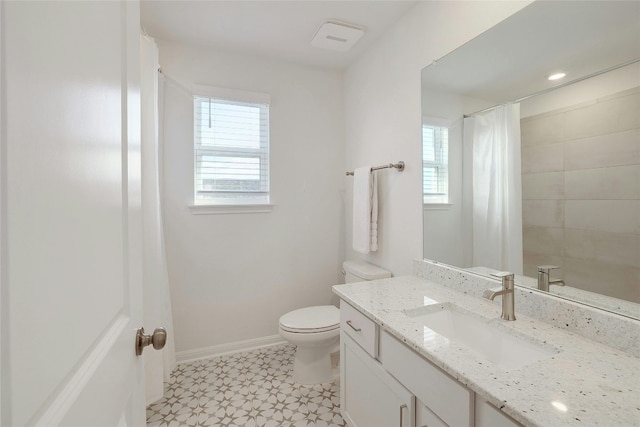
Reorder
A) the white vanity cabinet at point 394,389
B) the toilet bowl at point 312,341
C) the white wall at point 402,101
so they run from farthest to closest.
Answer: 1. the toilet bowl at point 312,341
2. the white wall at point 402,101
3. the white vanity cabinet at point 394,389

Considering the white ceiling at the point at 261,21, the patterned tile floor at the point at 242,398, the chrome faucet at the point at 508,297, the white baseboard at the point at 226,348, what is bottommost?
the patterned tile floor at the point at 242,398

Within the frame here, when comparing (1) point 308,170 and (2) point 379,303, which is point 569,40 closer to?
(2) point 379,303

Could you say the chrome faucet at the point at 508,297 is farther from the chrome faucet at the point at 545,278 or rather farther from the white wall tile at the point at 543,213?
the white wall tile at the point at 543,213

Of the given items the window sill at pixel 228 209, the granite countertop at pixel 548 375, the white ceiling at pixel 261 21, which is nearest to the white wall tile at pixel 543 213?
the granite countertop at pixel 548 375

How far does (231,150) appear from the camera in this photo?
2.32 m

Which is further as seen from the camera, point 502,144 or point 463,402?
point 502,144

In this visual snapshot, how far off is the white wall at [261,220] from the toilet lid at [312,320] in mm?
468

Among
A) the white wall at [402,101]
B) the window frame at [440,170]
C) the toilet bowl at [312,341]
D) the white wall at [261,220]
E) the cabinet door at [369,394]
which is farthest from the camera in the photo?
the white wall at [261,220]

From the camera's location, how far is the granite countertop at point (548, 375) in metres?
0.62

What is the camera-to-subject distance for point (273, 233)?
2.45 m

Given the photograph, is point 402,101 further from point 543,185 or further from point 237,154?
point 237,154

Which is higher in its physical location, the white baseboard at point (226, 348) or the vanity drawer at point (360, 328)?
the vanity drawer at point (360, 328)

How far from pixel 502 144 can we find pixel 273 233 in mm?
1746

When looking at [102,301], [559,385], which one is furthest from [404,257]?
[102,301]
